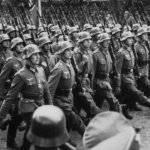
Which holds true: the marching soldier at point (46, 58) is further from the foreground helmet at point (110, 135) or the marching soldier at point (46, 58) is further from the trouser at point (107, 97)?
the foreground helmet at point (110, 135)

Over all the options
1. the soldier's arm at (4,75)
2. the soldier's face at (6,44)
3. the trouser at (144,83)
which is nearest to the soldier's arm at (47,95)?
the soldier's arm at (4,75)

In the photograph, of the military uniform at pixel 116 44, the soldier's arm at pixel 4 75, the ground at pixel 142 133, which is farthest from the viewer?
the military uniform at pixel 116 44

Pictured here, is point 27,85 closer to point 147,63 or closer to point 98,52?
point 98,52

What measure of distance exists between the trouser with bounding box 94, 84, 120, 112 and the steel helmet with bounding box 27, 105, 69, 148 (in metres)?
4.79

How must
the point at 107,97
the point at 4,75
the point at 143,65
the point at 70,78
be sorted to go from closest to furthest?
the point at 70,78, the point at 4,75, the point at 107,97, the point at 143,65

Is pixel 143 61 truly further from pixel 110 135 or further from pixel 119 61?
pixel 110 135

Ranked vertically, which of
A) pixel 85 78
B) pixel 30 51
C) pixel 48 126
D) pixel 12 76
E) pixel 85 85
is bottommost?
pixel 85 85

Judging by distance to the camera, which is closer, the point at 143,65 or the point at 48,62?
the point at 48,62

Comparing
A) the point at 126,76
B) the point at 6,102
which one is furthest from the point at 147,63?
the point at 6,102

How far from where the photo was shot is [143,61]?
31.1ft

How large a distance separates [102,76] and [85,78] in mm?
457

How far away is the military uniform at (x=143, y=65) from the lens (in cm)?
921

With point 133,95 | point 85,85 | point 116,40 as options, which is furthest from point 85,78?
point 116,40

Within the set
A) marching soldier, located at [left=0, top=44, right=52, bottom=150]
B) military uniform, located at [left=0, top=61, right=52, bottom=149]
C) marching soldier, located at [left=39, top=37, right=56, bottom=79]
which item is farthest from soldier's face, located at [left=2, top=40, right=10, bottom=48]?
military uniform, located at [left=0, top=61, right=52, bottom=149]
